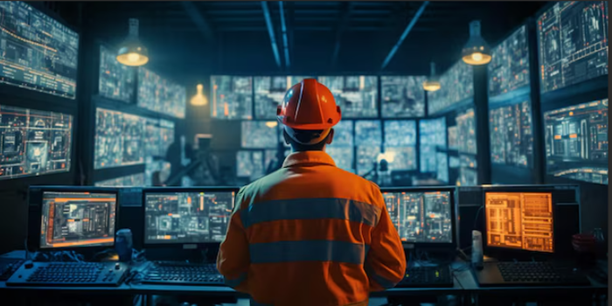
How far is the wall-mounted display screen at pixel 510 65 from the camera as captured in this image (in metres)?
3.34

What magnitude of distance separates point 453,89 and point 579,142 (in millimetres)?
2765

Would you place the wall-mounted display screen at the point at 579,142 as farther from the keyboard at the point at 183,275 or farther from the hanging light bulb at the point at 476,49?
the keyboard at the point at 183,275

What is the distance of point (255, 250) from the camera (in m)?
1.12

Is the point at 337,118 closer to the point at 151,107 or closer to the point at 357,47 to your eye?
the point at 151,107

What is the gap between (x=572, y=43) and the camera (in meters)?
2.58

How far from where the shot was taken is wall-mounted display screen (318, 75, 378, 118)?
5.62 meters

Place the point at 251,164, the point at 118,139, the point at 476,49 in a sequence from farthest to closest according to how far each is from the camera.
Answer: the point at 251,164 < the point at 118,139 < the point at 476,49

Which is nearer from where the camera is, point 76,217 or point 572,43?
point 76,217

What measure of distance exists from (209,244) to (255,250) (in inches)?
43.6

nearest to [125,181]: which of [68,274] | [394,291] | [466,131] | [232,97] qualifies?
[232,97]

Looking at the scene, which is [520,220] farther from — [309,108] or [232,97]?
[232,97]

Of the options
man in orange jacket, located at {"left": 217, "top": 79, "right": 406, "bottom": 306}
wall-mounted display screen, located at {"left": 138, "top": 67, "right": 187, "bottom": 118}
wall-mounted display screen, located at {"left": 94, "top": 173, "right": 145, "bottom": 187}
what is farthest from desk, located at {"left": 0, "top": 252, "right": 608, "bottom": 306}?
wall-mounted display screen, located at {"left": 138, "top": 67, "right": 187, "bottom": 118}

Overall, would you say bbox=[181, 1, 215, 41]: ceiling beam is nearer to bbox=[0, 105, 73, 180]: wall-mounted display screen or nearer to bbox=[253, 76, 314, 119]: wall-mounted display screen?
bbox=[253, 76, 314, 119]: wall-mounted display screen

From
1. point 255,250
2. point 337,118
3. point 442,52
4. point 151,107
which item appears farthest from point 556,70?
point 151,107
